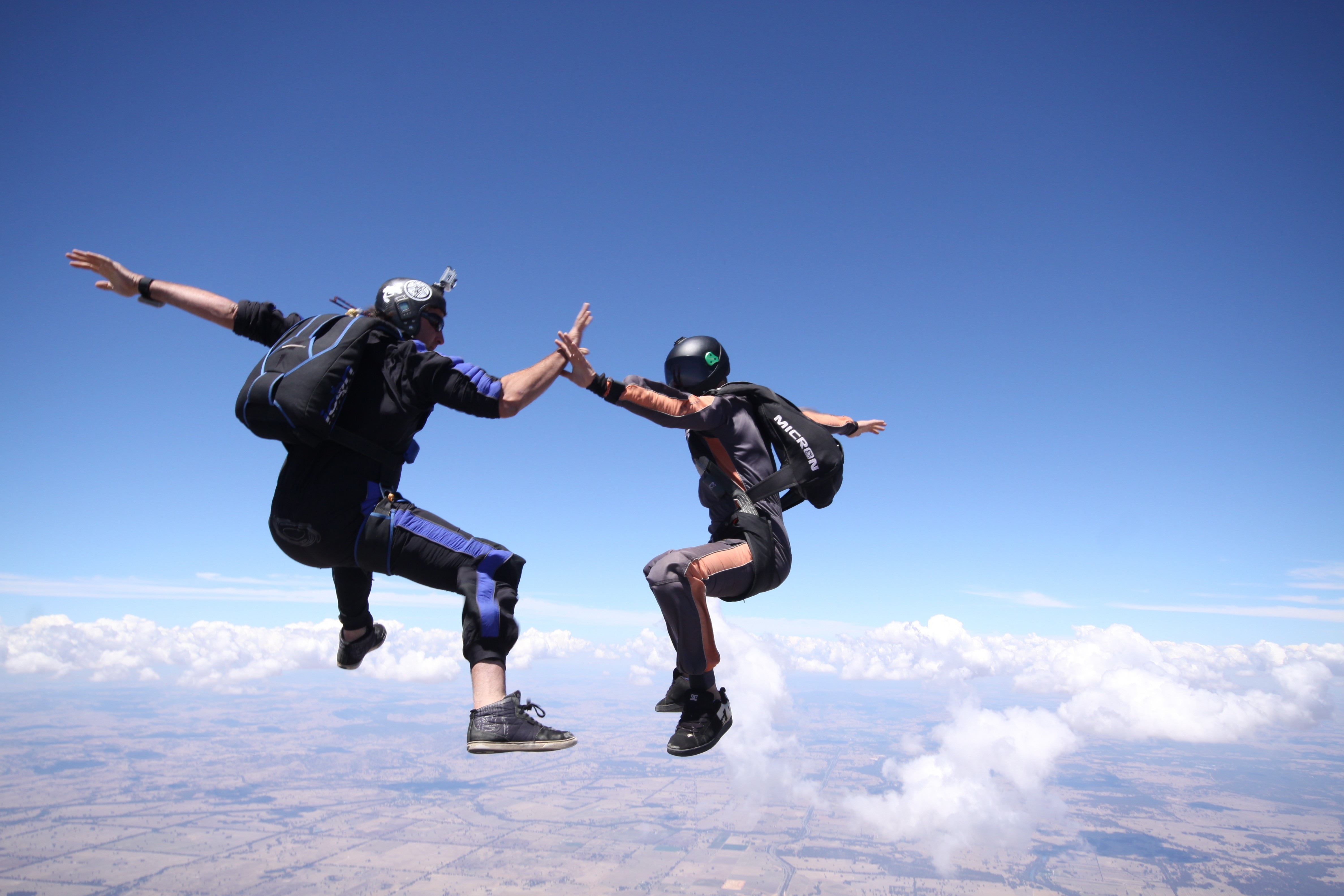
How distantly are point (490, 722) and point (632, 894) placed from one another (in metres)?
199

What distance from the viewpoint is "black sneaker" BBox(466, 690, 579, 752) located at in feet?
10.8

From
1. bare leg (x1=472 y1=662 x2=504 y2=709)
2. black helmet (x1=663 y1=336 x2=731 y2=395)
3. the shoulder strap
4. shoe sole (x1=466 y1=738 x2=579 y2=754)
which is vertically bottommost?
shoe sole (x1=466 y1=738 x2=579 y2=754)

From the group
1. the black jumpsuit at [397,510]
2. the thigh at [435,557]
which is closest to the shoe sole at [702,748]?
the black jumpsuit at [397,510]

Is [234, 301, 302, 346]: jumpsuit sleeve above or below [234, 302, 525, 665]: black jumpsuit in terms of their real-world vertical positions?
above

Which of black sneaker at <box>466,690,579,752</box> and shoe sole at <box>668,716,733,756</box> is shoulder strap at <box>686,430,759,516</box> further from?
black sneaker at <box>466,690,579,752</box>

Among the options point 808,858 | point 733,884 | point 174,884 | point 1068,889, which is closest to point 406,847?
point 174,884

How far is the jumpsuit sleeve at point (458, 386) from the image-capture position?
3701 millimetres

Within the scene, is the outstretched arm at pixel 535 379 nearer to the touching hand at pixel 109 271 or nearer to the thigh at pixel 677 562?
the thigh at pixel 677 562

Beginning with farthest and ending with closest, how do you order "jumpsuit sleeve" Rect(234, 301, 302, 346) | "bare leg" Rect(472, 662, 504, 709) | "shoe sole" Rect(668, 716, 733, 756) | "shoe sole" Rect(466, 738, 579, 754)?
"shoe sole" Rect(668, 716, 733, 756) < "jumpsuit sleeve" Rect(234, 301, 302, 346) < "bare leg" Rect(472, 662, 504, 709) < "shoe sole" Rect(466, 738, 579, 754)

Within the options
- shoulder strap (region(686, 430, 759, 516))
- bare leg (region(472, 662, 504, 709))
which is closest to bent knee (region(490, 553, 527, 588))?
bare leg (region(472, 662, 504, 709))

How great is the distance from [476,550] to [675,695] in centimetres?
267

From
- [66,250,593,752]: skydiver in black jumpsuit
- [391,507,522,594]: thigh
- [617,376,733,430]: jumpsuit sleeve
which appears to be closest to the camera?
[66,250,593,752]: skydiver in black jumpsuit

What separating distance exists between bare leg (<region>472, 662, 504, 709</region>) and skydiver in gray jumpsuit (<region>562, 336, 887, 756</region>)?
1.40m

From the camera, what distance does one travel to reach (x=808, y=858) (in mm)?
166000
